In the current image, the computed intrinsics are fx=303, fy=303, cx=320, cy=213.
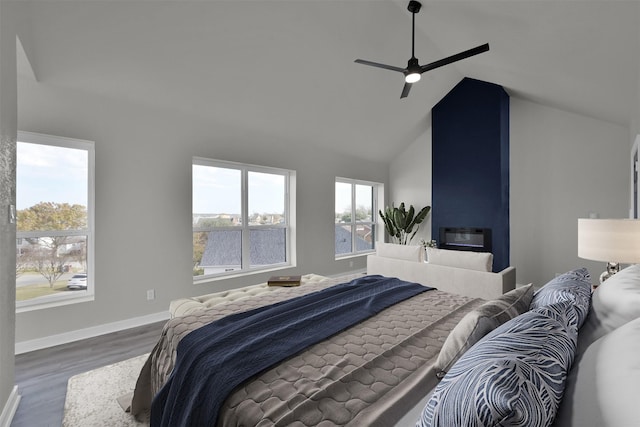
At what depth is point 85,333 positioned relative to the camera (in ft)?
10.2

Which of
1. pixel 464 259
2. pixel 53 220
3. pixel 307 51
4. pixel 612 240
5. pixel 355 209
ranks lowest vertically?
pixel 464 259

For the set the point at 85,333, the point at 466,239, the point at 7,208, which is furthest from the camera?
the point at 466,239

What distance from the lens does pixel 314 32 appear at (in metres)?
3.45

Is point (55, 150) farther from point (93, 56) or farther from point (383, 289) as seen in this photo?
point (383, 289)

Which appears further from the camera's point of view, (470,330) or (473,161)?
(473,161)

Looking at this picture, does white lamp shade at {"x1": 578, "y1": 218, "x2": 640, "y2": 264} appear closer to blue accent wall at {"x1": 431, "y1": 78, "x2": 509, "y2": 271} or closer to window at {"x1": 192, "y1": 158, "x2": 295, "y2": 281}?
blue accent wall at {"x1": 431, "y1": 78, "x2": 509, "y2": 271}

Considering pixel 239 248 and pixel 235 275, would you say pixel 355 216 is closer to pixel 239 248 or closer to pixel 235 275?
pixel 239 248

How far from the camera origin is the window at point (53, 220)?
9.57 ft

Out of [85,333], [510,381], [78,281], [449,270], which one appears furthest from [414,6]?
[85,333]

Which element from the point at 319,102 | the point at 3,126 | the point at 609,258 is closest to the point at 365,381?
the point at 609,258

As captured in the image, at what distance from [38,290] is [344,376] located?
342 cm

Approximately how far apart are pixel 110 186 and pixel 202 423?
9.96ft

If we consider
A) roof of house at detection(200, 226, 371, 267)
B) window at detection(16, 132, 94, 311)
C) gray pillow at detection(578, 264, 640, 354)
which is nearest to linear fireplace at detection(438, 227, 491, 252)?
roof of house at detection(200, 226, 371, 267)

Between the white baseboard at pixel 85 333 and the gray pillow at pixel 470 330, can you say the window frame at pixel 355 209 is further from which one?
the gray pillow at pixel 470 330
